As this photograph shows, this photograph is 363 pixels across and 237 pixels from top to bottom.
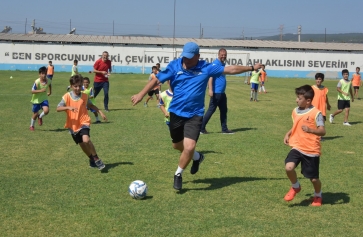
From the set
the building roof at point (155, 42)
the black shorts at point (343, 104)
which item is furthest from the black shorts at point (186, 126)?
the building roof at point (155, 42)

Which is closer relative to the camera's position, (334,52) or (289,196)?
(289,196)

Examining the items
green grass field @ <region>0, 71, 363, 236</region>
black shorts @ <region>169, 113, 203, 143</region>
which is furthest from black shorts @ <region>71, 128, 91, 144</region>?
black shorts @ <region>169, 113, 203, 143</region>

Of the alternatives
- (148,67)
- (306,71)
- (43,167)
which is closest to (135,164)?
(43,167)

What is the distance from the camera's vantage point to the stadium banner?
189 feet

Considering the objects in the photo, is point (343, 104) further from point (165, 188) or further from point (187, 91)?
point (165, 188)

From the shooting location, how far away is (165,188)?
7312mm

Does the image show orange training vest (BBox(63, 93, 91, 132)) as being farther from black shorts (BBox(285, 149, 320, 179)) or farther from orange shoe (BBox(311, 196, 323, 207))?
orange shoe (BBox(311, 196, 323, 207))

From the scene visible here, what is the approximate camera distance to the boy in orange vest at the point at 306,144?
640 cm

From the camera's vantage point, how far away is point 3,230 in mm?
5473

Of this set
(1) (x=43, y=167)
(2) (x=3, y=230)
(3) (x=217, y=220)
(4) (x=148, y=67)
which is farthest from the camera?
(4) (x=148, y=67)

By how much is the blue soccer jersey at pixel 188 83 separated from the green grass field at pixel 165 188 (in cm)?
119

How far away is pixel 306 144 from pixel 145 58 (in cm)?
5300

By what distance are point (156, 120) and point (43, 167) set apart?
750cm

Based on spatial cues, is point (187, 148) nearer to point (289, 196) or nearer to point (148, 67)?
point (289, 196)
